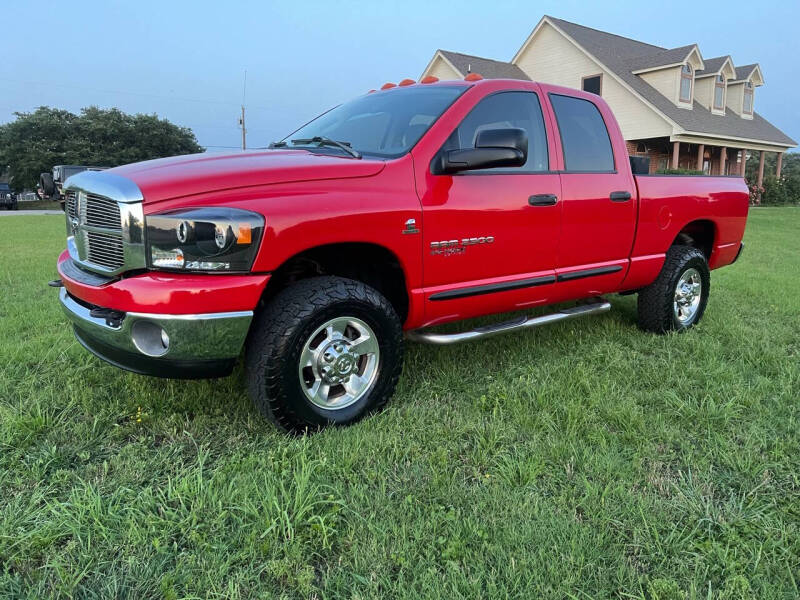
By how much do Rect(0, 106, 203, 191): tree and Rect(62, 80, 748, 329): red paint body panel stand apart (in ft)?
127

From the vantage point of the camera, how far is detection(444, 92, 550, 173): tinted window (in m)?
3.45

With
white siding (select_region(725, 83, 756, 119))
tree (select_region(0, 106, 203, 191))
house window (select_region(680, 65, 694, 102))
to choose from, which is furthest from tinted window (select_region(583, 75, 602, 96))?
tree (select_region(0, 106, 203, 191))

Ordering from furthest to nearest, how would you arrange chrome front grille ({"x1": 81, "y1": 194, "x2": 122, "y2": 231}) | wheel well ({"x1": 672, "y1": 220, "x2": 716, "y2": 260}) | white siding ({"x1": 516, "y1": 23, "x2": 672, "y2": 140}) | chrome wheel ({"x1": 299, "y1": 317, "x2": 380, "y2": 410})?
1. white siding ({"x1": 516, "y1": 23, "x2": 672, "y2": 140})
2. wheel well ({"x1": 672, "y1": 220, "x2": 716, "y2": 260})
3. chrome wheel ({"x1": 299, "y1": 317, "x2": 380, "y2": 410})
4. chrome front grille ({"x1": 81, "y1": 194, "x2": 122, "y2": 231})

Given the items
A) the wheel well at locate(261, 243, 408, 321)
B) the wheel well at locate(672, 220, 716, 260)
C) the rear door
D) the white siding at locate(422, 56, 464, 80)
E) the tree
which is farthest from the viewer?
the tree

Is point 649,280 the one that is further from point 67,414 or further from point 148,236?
point 67,414

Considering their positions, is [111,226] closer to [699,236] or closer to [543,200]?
[543,200]

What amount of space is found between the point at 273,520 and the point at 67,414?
1559mm

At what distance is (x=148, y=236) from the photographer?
2.46 m

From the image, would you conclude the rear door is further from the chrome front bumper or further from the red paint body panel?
the chrome front bumper

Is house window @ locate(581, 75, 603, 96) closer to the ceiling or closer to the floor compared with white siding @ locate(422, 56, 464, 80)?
closer to the floor

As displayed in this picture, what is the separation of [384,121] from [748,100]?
3115cm

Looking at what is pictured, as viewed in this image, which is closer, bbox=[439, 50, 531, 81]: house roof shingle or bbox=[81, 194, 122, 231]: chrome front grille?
bbox=[81, 194, 122, 231]: chrome front grille

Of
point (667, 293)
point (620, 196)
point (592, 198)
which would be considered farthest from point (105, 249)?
point (667, 293)

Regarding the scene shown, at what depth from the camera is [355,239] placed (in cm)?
286
